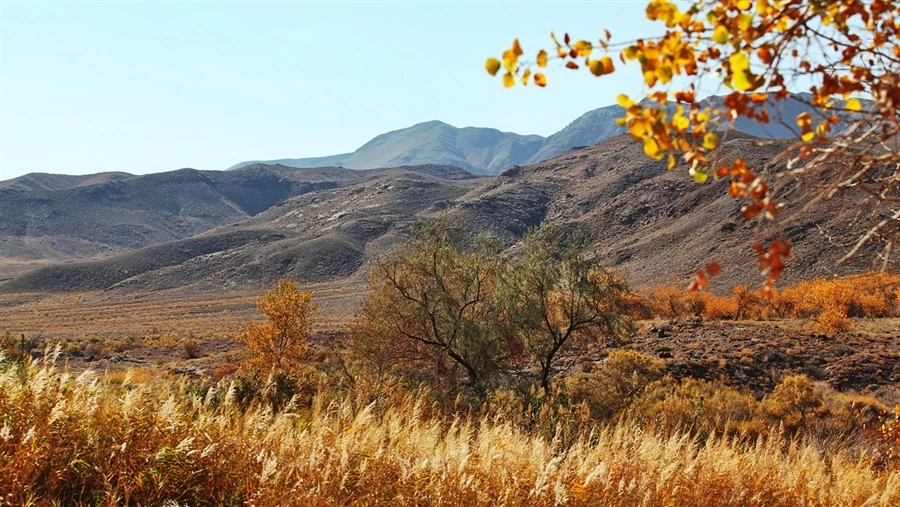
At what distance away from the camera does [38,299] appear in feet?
279

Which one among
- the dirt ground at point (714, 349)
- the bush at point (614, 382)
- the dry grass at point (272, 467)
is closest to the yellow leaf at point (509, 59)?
the dry grass at point (272, 467)

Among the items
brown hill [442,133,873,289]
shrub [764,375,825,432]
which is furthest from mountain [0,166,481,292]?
shrub [764,375,825,432]

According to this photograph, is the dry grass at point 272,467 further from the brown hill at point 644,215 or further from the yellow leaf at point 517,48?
the brown hill at point 644,215

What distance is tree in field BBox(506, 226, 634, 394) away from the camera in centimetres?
1959

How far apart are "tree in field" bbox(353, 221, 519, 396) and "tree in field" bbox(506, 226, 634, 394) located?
2.60ft

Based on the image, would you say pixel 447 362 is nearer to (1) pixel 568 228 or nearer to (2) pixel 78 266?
(1) pixel 568 228

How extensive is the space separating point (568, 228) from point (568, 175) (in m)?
30.4

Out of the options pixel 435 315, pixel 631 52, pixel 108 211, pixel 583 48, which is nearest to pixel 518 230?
pixel 435 315

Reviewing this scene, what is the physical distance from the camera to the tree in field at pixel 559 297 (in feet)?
64.3

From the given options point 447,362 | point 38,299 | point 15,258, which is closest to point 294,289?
point 447,362

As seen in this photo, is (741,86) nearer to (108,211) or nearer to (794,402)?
(794,402)

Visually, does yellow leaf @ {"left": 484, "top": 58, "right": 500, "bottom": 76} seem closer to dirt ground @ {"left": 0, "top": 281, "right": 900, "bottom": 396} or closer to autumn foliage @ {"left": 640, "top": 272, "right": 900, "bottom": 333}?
dirt ground @ {"left": 0, "top": 281, "right": 900, "bottom": 396}

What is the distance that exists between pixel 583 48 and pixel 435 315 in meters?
17.2

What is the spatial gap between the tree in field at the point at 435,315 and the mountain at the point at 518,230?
4069cm
